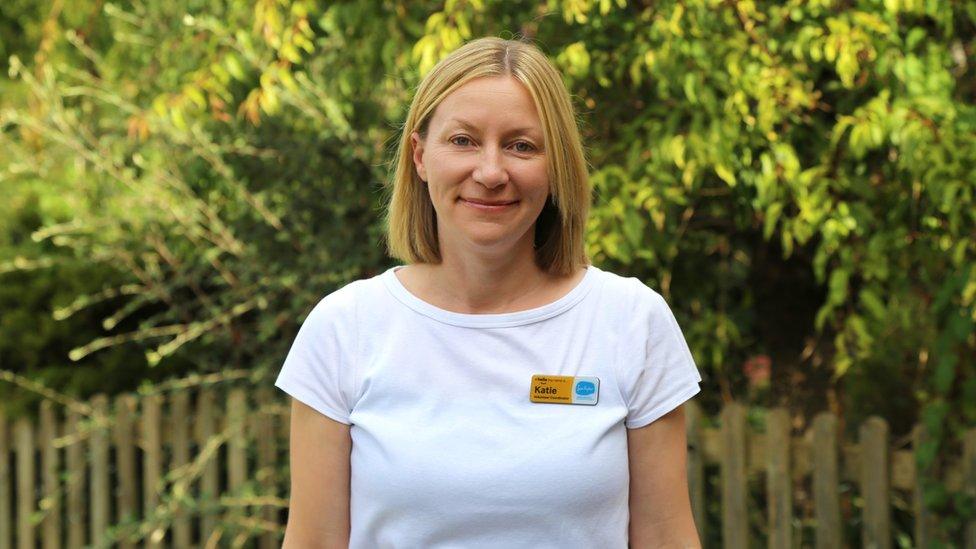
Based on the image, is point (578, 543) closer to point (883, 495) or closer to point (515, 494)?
point (515, 494)

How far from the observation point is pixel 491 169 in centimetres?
180

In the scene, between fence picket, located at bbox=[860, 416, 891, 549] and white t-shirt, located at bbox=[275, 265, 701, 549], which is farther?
fence picket, located at bbox=[860, 416, 891, 549]

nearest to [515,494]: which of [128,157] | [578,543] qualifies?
[578,543]

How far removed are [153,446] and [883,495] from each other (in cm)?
293

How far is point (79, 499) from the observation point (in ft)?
17.8

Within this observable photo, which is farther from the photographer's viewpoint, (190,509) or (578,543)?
(190,509)

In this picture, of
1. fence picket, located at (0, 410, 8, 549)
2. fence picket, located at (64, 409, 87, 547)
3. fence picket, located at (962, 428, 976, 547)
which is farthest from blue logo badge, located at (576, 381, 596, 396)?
fence picket, located at (0, 410, 8, 549)

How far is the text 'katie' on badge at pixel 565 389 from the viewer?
1.80m

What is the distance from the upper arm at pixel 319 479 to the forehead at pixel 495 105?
1.61ft

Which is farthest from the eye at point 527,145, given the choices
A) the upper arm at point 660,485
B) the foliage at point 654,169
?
the foliage at point 654,169

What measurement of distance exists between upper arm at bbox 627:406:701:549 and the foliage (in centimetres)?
167

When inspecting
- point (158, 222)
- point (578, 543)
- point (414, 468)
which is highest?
point (158, 222)

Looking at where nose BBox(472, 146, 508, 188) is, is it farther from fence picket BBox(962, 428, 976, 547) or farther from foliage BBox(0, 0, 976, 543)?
fence picket BBox(962, 428, 976, 547)

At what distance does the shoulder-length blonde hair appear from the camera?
1.85 metres
